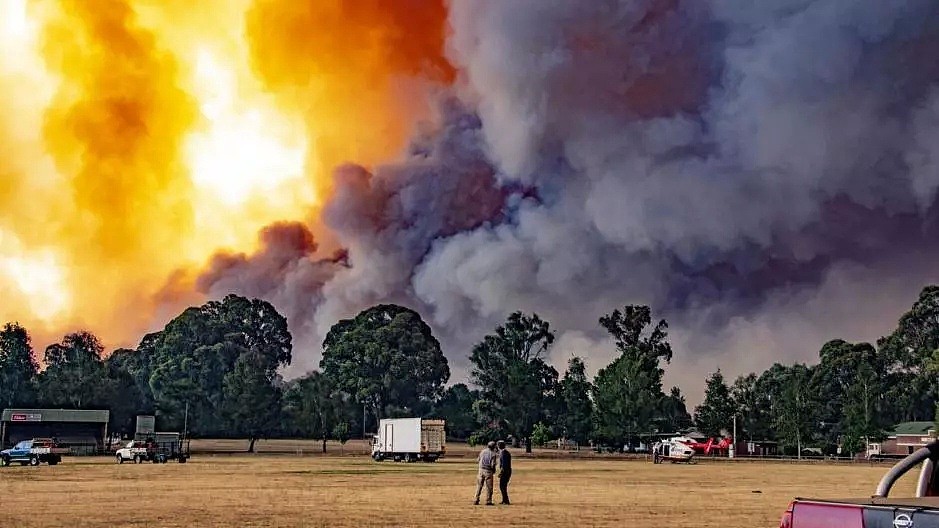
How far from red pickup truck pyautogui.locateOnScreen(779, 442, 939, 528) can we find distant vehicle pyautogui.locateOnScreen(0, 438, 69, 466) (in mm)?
77044

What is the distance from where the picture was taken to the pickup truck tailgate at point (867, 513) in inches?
269

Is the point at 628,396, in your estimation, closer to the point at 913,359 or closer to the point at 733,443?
the point at 733,443

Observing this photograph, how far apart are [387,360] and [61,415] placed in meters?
60.7

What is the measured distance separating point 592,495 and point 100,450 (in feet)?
253

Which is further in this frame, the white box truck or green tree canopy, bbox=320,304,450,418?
green tree canopy, bbox=320,304,450,418

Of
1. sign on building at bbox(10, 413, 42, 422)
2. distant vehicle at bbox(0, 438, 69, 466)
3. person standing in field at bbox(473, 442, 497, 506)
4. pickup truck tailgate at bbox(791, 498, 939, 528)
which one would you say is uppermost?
sign on building at bbox(10, 413, 42, 422)

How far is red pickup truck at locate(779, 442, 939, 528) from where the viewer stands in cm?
686

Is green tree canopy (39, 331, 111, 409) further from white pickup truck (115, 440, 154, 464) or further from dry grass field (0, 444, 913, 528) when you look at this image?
dry grass field (0, 444, 913, 528)

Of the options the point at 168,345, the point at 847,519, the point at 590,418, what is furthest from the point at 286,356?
the point at 847,519

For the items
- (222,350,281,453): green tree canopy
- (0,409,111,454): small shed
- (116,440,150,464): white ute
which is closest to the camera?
(116,440,150,464): white ute

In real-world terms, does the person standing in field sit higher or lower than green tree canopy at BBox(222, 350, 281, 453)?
lower

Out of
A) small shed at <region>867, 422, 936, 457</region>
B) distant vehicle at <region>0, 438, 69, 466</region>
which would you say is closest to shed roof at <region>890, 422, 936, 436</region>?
small shed at <region>867, 422, 936, 457</region>

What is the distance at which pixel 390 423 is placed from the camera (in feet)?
281

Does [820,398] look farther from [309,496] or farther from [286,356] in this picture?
[309,496]
